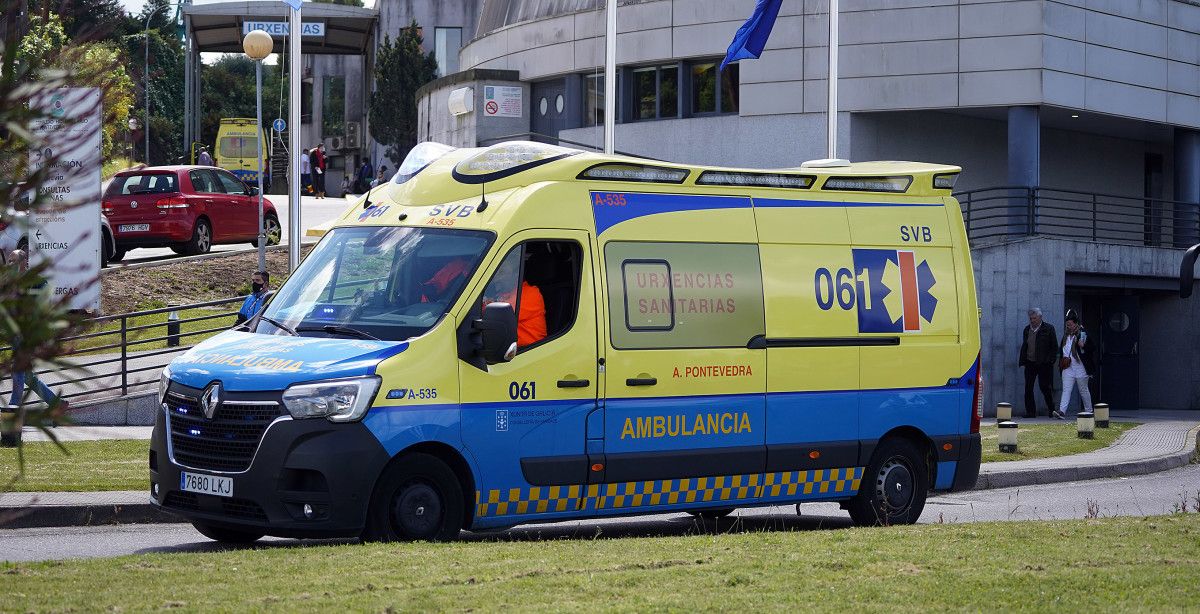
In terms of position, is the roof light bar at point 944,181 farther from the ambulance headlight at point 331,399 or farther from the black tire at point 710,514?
the ambulance headlight at point 331,399

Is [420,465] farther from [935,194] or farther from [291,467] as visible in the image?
[935,194]

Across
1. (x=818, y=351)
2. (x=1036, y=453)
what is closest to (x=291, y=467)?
(x=818, y=351)

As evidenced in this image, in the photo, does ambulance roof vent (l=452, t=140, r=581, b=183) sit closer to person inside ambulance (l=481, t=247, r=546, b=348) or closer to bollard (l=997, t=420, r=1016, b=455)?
person inside ambulance (l=481, t=247, r=546, b=348)

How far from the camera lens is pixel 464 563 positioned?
7.98 metres

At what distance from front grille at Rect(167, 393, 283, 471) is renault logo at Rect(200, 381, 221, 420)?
0.03 meters

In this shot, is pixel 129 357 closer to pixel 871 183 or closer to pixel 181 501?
pixel 181 501

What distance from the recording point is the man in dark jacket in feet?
90.0

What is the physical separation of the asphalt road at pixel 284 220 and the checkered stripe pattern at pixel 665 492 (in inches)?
723

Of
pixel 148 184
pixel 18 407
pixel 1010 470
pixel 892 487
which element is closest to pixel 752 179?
pixel 892 487

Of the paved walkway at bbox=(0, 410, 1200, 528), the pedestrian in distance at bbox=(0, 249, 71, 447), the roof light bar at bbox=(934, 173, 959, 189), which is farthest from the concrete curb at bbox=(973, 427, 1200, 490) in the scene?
the pedestrian in distance at bbox=(0, 249, 71, 447)

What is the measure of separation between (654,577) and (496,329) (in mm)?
2418

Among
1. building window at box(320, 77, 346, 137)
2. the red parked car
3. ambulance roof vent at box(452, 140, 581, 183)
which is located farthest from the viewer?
building window at box(320, 77, 346, 137)

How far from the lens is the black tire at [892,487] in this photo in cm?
1198

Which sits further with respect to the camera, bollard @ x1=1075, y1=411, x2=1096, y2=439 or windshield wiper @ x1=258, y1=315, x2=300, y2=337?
bollard @ x1=1075, y1=411, x2=1096, y2=439
